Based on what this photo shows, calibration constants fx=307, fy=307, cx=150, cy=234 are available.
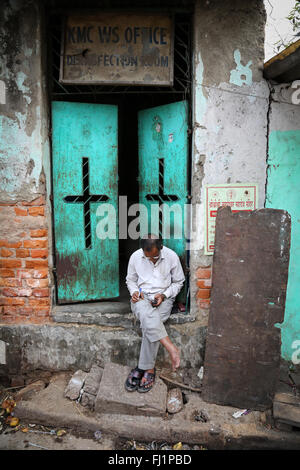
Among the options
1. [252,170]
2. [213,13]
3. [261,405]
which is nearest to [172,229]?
[252,170]

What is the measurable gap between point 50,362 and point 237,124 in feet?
10.3

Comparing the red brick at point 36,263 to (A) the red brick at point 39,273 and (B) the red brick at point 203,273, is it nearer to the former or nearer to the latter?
(A) the red brick at point 39,273

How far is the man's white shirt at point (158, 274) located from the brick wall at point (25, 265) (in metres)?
0.94

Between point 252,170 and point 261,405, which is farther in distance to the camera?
point 252,170

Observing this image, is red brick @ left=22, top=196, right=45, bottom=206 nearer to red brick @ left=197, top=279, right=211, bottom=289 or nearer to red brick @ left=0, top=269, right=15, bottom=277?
red brick @ left=0, top=269, right=15, bottom=277

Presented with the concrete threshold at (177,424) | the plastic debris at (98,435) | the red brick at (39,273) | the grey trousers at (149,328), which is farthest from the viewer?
the red brick at (39,273)

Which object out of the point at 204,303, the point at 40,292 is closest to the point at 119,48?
the point at 40,292

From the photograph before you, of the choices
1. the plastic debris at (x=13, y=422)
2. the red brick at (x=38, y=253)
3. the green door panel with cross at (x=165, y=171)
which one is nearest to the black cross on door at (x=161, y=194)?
the green door panel with cross at (x=165, y=171)

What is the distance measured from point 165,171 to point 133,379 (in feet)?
7.13

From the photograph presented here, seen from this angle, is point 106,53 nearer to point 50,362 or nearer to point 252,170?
point 252,170

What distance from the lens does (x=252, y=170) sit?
10.2 feet

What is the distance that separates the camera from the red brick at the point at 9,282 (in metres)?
3.22

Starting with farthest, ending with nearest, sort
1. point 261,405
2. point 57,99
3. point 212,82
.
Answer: point 57,99 < point 212,82 < point 261,405

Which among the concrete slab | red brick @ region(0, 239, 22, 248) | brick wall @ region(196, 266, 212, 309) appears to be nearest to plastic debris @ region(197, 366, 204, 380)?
the concrete slab
